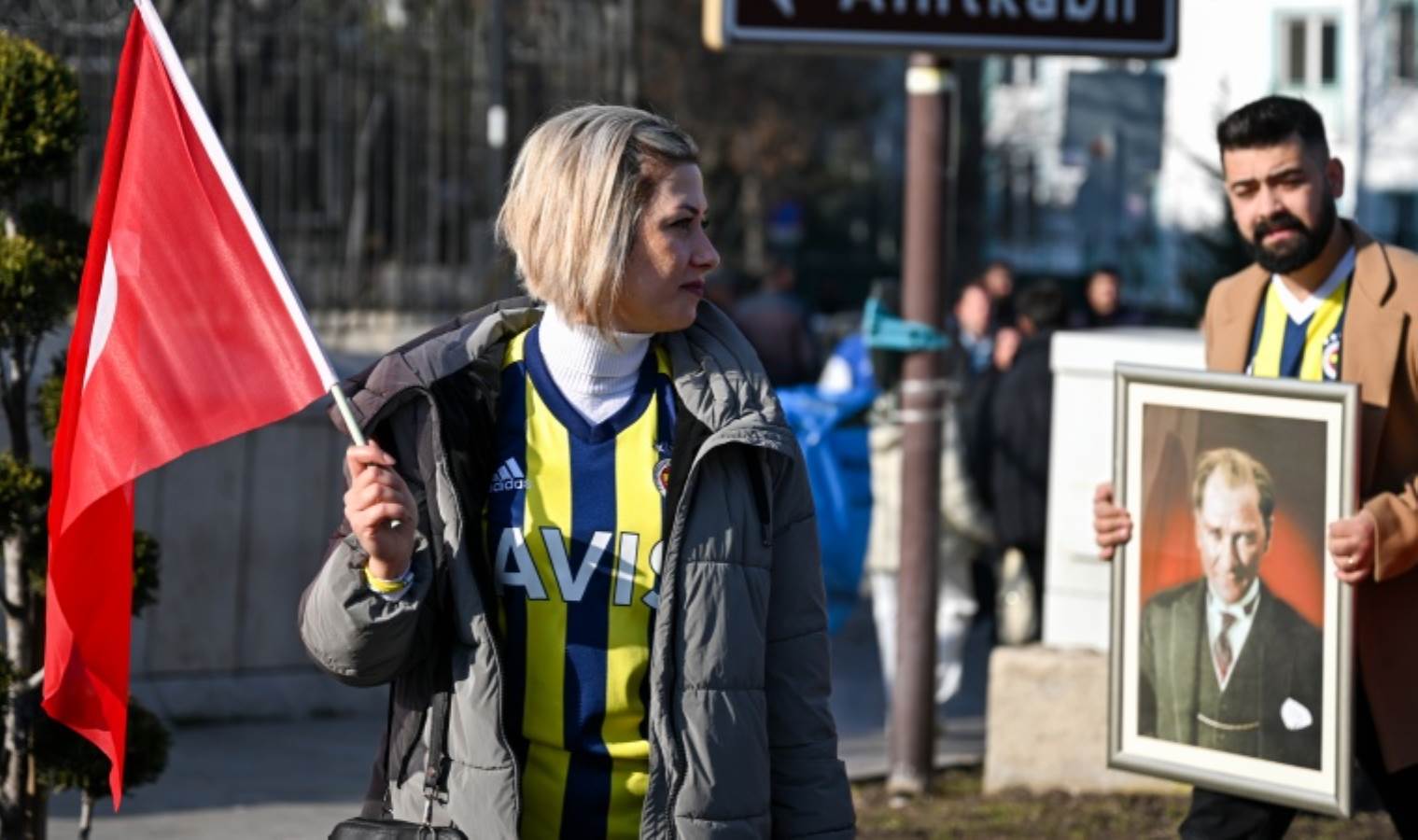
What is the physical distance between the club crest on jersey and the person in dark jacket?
5.37 meters

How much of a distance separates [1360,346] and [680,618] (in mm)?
2024

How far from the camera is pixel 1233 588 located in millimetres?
5094

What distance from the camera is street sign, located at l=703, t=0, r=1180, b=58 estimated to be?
7070 millimetres

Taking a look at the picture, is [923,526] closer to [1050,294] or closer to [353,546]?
[1050,294]

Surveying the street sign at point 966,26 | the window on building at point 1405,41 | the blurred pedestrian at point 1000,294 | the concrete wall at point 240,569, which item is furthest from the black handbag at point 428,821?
the window on building at point 1405,41

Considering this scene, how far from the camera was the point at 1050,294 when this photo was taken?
11.7 meters

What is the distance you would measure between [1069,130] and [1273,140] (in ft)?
27.9

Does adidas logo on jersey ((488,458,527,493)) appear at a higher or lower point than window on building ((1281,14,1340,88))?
lower

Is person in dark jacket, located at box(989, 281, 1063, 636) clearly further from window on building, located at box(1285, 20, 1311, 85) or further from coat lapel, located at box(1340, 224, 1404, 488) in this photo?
window on building, located at box(1285, 20, 1311, 85)

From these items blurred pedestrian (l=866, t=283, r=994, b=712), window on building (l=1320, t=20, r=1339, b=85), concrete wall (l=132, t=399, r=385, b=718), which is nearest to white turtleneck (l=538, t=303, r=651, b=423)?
concrete wall (l=132, t=399, r=385, b=718)

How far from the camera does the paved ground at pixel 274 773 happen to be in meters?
7.04

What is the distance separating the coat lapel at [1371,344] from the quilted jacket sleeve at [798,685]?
1674mm

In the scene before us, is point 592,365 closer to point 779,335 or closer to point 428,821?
point 428,821

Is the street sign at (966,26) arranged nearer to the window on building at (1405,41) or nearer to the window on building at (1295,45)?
the window on building at (1405,41)
